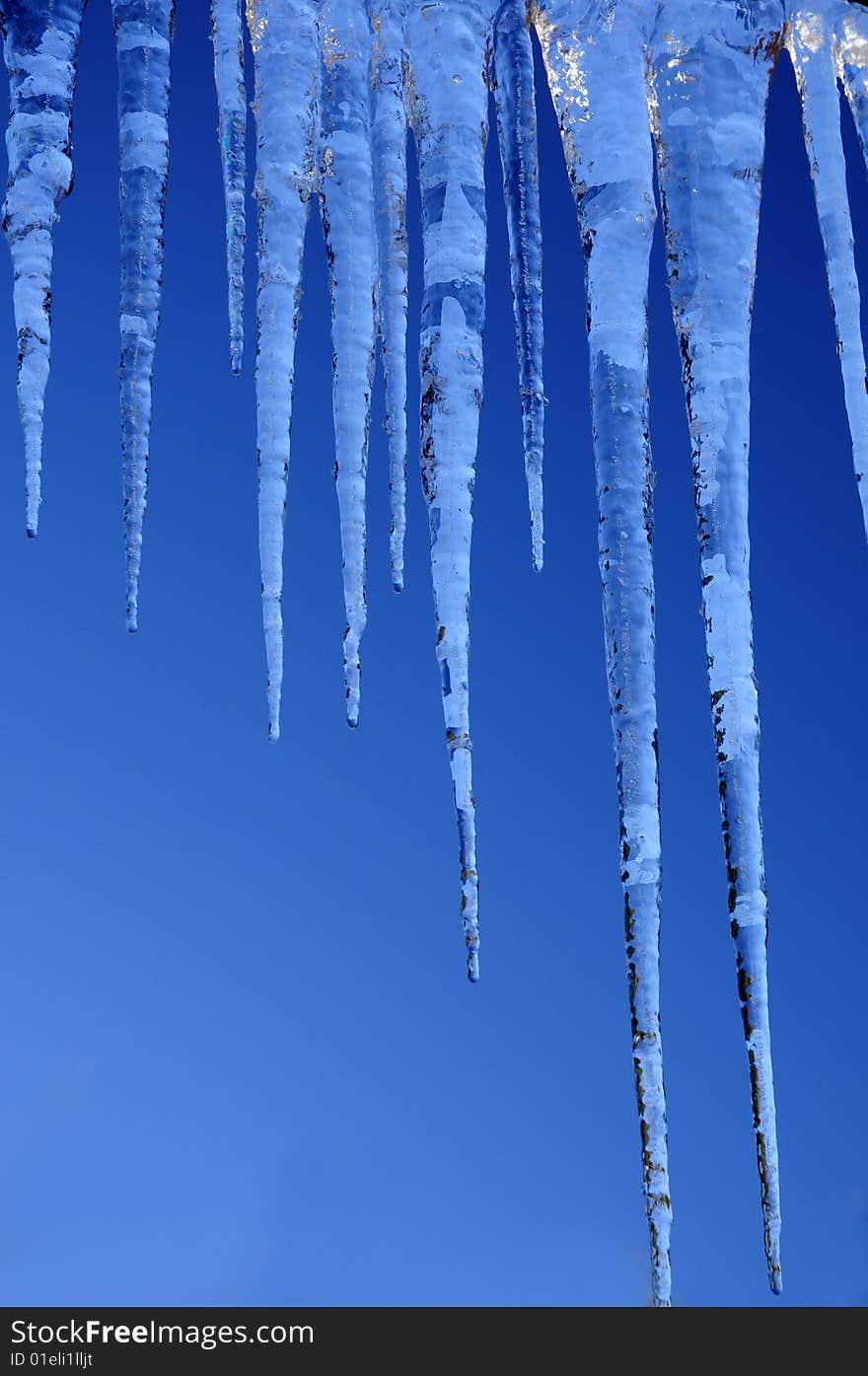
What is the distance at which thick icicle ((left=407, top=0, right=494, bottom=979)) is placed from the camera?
9.41ft

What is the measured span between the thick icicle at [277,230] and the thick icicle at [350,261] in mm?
52

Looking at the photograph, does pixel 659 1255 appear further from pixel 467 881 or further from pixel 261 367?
pixel 261 367

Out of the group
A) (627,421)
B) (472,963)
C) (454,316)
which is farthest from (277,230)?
(472,963)

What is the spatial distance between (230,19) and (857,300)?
189 cm

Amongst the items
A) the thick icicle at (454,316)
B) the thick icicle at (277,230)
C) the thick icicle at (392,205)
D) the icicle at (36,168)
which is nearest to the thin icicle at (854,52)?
the thick icicle at (454,316)

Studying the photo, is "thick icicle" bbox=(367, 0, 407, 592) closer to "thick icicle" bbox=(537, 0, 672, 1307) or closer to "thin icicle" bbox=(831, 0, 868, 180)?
"thick icicle" bbox=(537, 0, 672, 1307)

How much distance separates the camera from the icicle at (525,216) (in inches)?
137

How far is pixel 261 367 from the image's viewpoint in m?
3.18

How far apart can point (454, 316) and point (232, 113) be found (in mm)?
1038

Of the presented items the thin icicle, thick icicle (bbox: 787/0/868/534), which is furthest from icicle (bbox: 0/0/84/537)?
the thin icicle

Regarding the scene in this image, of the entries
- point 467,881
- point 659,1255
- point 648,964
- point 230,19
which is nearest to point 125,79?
point 230,19

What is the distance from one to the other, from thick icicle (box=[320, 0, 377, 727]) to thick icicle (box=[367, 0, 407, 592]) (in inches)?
1.6

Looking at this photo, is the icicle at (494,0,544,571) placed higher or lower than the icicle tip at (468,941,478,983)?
higher

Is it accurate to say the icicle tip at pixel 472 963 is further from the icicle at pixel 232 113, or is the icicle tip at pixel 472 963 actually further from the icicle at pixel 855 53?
the icicle at pixel 855 53
